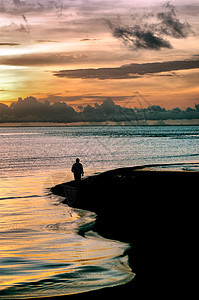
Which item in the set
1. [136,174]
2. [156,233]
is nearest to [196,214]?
[156,233]

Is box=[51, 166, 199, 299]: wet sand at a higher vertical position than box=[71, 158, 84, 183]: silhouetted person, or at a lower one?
lower

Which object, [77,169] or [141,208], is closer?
[141,208]

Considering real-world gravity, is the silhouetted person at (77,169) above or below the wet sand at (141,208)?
above

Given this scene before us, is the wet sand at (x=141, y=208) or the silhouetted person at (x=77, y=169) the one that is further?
the silhouetted person at (x=77, y=169)

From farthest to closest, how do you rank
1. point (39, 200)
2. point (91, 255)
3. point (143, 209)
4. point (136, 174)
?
point (136, 174) → point (39, 200) → point (143, 209) → point (91, 255)

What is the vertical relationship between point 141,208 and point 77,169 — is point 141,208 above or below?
below

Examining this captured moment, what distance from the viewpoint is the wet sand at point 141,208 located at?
13.7 m

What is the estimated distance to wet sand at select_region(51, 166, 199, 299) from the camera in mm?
13695

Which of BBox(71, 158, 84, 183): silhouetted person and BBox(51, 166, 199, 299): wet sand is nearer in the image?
BBox(51, 166, 199, 299): wet sand

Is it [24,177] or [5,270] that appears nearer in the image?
[5,270]

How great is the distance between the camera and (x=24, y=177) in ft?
143

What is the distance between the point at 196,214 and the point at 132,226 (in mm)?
3254

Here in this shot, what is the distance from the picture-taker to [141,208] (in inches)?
820

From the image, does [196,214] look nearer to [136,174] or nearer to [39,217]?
[39,217]
